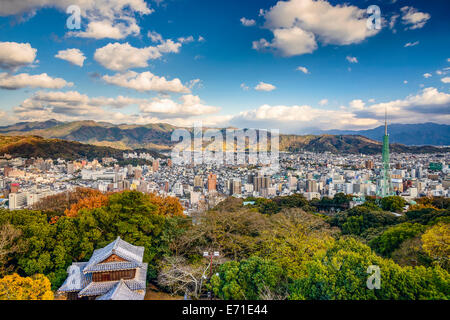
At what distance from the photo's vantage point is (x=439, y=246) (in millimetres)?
7484

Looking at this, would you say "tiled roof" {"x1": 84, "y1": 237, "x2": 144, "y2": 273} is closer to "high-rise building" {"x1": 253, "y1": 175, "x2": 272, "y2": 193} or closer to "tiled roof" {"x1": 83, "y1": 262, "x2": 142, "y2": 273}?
"tiled roof" {"x1": 83, "y1": 262, "x2": 142, "y2": 273}

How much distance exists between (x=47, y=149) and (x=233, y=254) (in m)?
55.6

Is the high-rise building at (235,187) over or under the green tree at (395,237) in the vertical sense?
under

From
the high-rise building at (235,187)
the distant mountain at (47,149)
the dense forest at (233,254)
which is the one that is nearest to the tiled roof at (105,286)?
the dense forest at (233,254)

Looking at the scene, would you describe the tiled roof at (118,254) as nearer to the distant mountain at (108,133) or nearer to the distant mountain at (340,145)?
the distant mountain at (108,133)

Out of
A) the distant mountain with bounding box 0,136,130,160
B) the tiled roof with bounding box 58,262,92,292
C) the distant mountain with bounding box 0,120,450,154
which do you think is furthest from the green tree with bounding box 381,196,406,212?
the distant mountain with bounding box 0,120,450,154

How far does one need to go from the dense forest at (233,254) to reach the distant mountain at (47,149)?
46.7 metres

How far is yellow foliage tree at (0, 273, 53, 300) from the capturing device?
18.6ft


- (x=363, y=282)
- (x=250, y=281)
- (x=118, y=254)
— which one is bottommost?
(x=250, y=281)

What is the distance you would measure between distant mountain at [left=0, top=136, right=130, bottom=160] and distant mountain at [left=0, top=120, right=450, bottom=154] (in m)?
19.2

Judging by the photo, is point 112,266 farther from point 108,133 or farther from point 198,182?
point 108,133

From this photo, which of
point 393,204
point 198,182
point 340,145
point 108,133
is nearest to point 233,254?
point 393,204

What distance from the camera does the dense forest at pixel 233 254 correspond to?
504cm

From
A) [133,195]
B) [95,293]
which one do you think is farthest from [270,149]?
[95,293]
